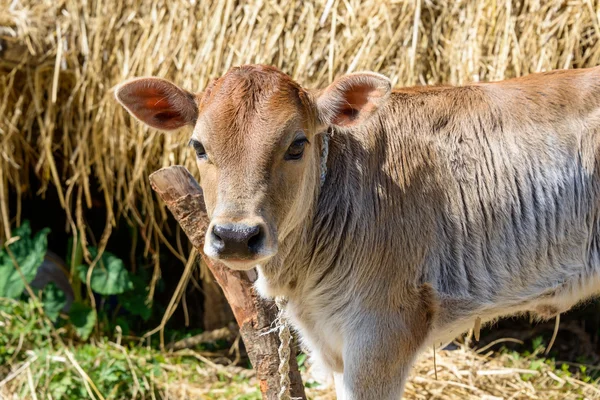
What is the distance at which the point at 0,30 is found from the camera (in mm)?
6160

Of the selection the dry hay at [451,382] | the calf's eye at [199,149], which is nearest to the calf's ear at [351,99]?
the calf's eye at [199,149]

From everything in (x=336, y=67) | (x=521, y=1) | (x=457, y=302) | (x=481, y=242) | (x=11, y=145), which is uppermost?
(x=521, y=1)

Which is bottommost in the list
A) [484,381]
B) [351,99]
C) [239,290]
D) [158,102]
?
[484,381]

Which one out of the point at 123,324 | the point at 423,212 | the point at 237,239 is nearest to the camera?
the point at 237,239

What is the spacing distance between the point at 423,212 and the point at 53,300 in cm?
376

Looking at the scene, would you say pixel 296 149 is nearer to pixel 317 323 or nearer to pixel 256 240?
pixel 256 240

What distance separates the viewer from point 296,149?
136 inches

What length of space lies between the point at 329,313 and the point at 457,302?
599 mm

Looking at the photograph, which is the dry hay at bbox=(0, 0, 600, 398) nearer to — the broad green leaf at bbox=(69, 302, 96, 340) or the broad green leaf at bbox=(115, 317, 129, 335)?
the broad green leaf at bbox=(69, 302, 96, 340)

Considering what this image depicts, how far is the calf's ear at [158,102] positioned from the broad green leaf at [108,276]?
297 cm

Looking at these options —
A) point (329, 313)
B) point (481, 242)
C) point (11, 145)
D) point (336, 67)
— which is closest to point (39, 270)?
point (11, 145)

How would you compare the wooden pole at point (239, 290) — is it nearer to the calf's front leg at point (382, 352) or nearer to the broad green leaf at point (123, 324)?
the calf's front leg at point (382, 352)

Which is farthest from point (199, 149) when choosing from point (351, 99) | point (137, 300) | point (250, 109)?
point (137, 300)

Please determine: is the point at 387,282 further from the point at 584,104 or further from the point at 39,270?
the point at 39,270
